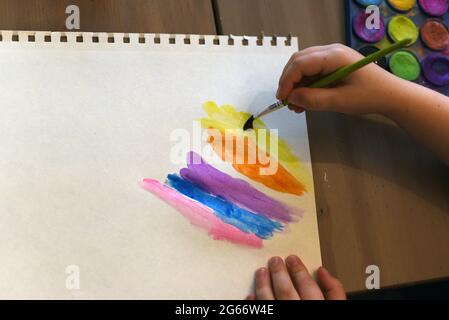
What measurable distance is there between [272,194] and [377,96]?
7.3 inches

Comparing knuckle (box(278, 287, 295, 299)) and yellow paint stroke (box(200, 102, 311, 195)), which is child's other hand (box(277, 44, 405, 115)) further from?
knuckle (box(278, 287, 295, 299))

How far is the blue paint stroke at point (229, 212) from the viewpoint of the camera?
1.81 ft

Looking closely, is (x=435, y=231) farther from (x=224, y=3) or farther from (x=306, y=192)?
(x=224, y=3)

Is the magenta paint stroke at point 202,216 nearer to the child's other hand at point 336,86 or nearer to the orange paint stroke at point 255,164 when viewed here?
the orange paint stroke at point 255,164

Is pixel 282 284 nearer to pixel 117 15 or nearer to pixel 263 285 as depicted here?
pixel 263 285

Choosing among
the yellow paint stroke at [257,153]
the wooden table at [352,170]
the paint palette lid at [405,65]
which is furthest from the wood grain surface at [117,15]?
the paint palette lid at [405,65]

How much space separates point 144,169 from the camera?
56 cm

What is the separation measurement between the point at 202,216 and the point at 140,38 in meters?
0.25

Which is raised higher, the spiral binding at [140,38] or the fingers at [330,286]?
the spiral binding at [140,38]

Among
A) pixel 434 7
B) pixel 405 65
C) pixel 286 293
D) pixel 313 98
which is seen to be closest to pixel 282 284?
pixel 286 293

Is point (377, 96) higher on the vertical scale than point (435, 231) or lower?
higher

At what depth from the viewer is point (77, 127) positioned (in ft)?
1.85

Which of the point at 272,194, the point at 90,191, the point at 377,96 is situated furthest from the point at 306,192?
the point at 90,191
